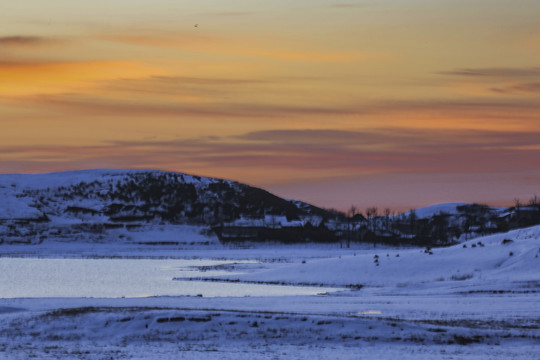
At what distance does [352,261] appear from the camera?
271 feet

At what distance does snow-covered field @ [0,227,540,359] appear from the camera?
3578cm

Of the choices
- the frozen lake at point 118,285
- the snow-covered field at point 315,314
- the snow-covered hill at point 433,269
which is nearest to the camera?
the snow-covered field at point 315,314

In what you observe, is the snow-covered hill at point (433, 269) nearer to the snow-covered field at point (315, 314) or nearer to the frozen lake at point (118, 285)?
the snow-covered field at point (315, 314)

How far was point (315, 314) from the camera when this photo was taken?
43.2 m

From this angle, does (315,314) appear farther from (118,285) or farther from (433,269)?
(118,285)

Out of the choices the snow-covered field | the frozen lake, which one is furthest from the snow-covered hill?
the frozen lake

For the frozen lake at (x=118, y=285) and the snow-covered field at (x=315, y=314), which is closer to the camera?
the snow-covered field at (x=315, y=314)

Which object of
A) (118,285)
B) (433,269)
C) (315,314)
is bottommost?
(315,314)

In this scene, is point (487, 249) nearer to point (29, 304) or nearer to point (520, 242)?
point (520, 242)

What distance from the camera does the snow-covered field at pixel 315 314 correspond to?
117ft

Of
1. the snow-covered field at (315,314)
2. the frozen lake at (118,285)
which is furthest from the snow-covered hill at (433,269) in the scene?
the frozen lake at (118,285)

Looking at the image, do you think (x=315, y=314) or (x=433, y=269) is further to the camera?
(x=433, y=269)

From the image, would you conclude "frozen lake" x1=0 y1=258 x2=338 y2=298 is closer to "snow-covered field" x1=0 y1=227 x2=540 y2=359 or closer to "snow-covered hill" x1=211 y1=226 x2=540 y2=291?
"snow-covered field" x1=0 y1=227 x2=540 y2=359

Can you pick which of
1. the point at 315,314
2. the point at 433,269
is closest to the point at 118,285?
the point at 433,269
